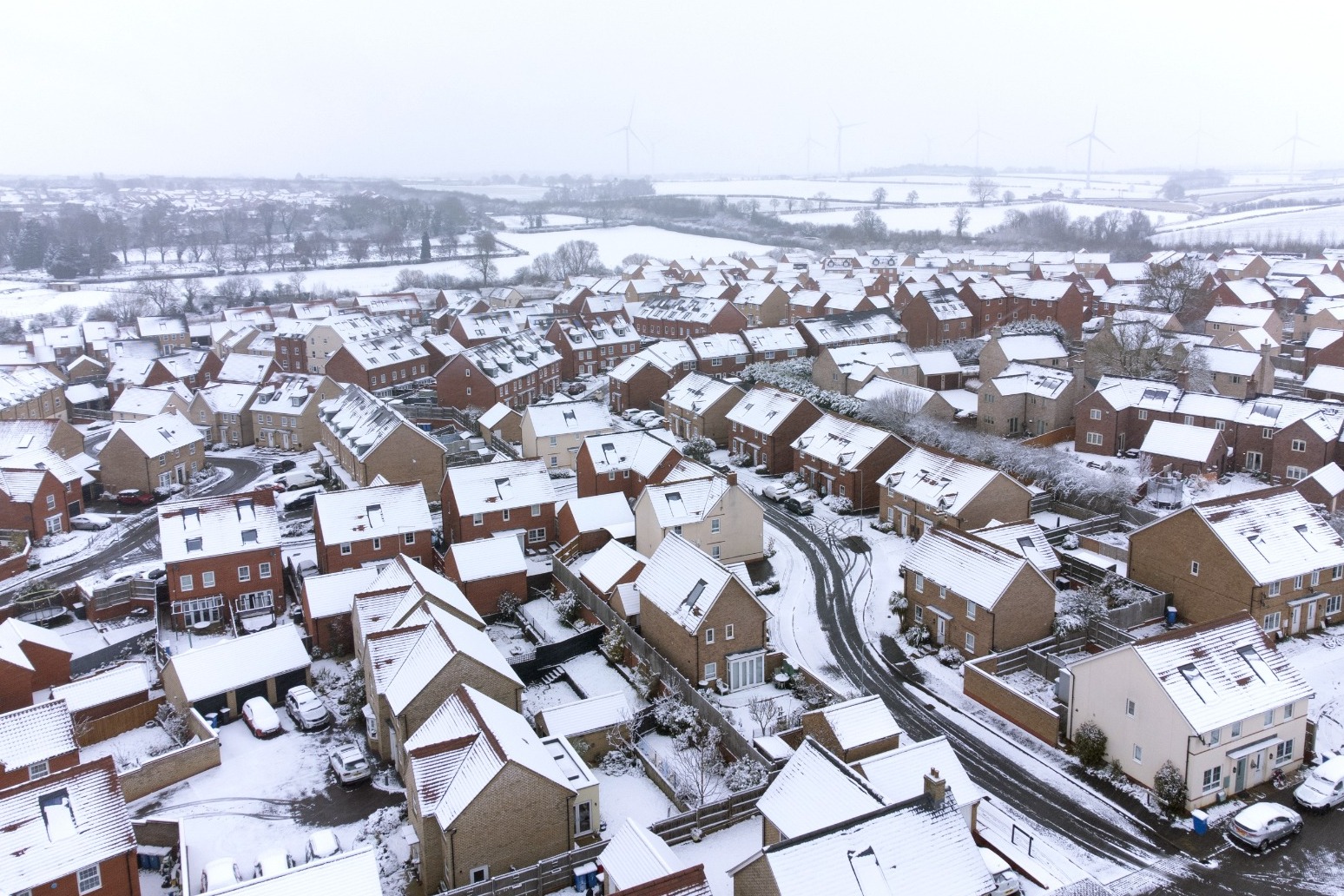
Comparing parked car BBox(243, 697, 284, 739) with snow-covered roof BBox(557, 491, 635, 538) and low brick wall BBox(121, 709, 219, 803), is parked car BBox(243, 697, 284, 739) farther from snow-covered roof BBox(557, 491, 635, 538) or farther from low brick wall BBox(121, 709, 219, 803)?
snow-covered roof BBox(557, 491, 635, 538)

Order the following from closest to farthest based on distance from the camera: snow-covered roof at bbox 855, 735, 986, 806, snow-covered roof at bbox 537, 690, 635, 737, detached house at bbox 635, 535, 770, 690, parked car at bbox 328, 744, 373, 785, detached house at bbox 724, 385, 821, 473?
snow-covered roof at bbox 855, 735, 986, 806, parked car at bbox 328, 744, 373, 785, snow-covered roof at bbox 537, 690, 635, 737, detached house at bbox 635, 535, 770, 690, detached house at bbox 724, 385, 821, 473

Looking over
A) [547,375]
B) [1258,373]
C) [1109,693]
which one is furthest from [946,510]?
[547,375]

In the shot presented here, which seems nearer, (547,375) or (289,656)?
(289,656)

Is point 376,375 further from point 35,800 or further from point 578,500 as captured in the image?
point 35,800

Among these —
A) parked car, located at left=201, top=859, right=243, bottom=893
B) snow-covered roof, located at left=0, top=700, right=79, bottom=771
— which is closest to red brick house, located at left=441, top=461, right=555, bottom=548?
snow-covered roof, located at left=0, top=700, right=79, bottom=771

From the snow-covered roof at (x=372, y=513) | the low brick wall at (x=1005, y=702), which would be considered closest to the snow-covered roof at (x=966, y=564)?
the low brick wall at (x=1005, y=702)

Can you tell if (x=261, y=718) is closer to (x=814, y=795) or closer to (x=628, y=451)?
(x=814, y=795)

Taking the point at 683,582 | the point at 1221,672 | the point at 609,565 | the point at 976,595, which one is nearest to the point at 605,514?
the point at 609,565
